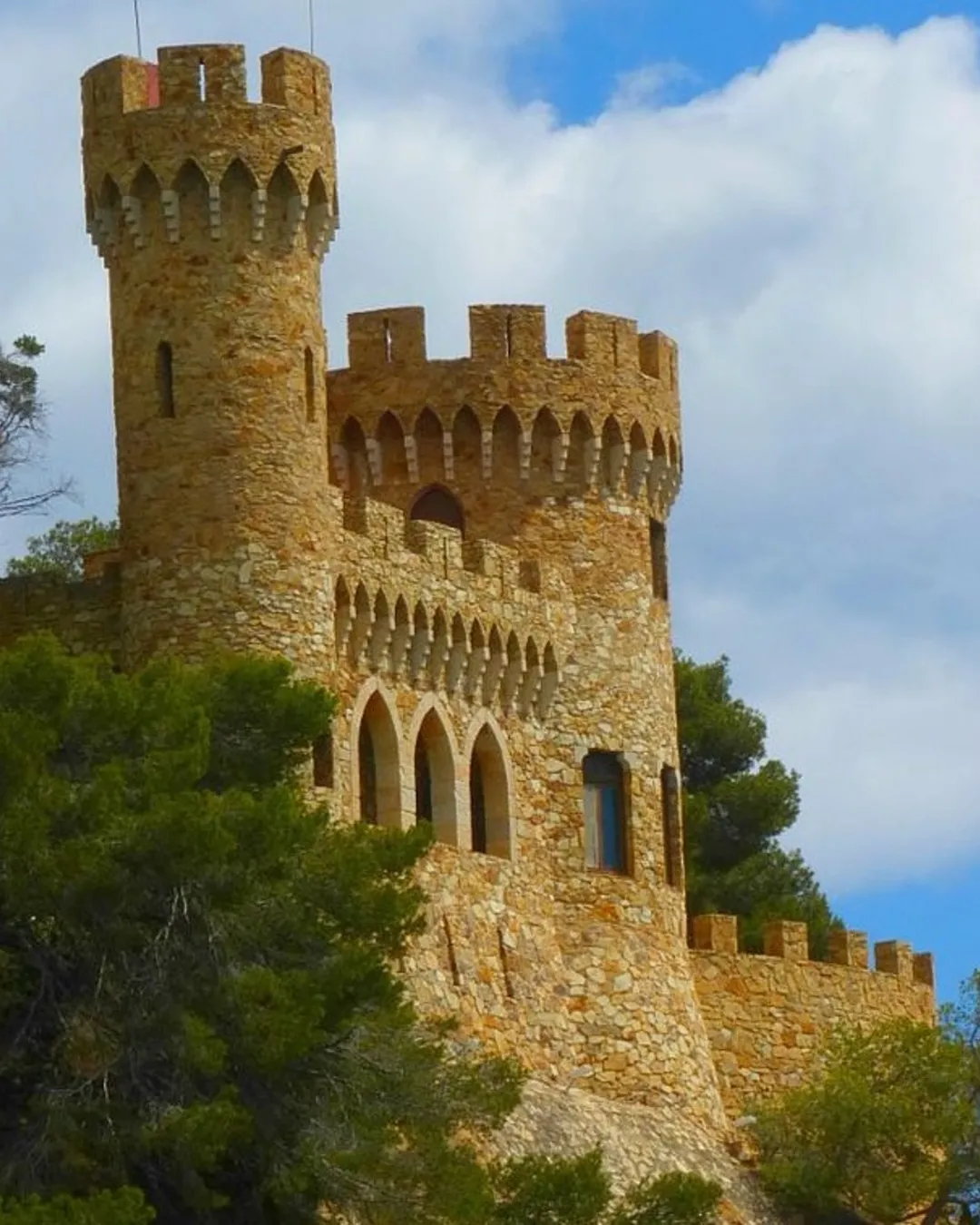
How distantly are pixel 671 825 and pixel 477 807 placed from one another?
14.2ft

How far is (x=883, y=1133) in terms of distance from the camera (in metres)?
63.1

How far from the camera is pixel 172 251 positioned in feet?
186

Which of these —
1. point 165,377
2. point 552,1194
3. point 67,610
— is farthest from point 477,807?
point 552,1194

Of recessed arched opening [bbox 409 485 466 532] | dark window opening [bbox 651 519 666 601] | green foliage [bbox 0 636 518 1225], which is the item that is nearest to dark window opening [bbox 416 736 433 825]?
recessed arched opening [bbox 409 485 466 532]

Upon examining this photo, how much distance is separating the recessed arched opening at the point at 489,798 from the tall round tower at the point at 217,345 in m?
5.42

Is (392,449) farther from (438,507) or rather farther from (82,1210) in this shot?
(82,1210)

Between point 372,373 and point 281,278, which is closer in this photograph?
point 281,278

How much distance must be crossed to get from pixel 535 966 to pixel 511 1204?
836 centimetres

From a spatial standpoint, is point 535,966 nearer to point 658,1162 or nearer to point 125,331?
point 658,1162

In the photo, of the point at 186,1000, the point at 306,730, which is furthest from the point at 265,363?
the point at 186,1000

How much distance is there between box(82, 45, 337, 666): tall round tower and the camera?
184ft

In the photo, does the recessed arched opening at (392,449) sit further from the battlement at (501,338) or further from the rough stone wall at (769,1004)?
the rough stone wall at (769,1004)

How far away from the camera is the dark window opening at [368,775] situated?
59.0m

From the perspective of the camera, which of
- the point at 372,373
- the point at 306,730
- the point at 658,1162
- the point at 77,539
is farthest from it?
the point at 77,539
